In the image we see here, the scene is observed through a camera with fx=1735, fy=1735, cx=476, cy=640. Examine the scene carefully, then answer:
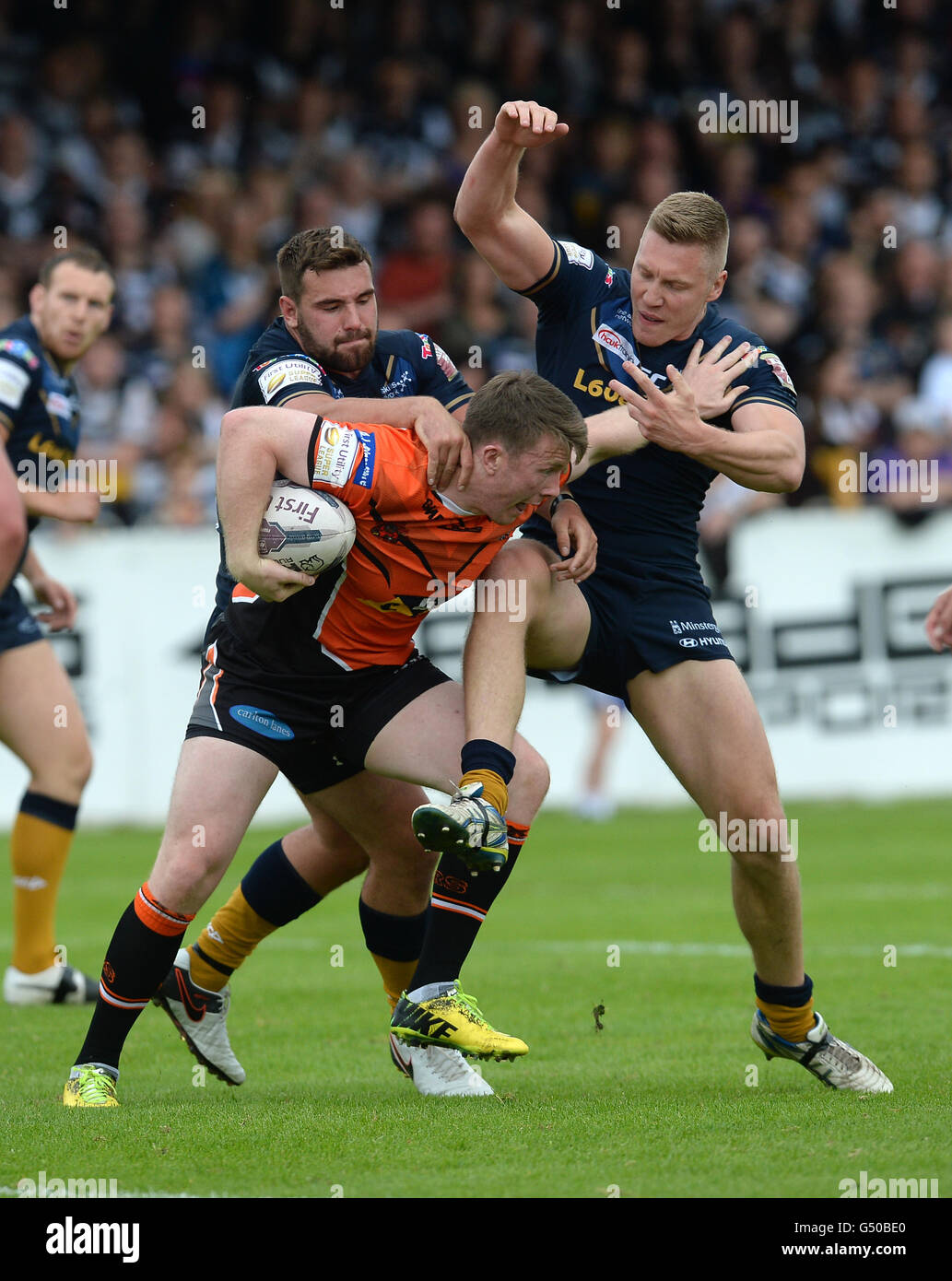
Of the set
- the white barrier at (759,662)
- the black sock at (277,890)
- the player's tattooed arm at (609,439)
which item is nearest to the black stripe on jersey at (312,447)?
the player's tattooed arm at (609,439)

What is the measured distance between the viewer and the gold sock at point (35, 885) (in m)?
7.21

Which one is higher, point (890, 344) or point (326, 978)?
point (890, 344)

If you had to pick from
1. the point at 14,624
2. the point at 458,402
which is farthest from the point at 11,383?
the point at 458,402

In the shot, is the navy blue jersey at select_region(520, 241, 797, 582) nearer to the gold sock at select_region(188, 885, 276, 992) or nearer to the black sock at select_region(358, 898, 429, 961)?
the black sock at select_region(358, 898, 429, 961)

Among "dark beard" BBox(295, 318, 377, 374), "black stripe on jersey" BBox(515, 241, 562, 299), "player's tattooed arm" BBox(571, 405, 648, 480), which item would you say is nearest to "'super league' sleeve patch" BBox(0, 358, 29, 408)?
"dark beard" BBox(295, 318, 377, 374)

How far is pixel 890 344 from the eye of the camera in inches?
603

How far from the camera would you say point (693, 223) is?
16.8 ft

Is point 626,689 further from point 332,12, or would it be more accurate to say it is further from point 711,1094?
point 332,12

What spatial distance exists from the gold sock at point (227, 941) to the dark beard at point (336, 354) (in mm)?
1757

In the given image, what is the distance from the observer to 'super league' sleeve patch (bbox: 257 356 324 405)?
16.6 feet

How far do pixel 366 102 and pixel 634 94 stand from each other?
2.80 meters

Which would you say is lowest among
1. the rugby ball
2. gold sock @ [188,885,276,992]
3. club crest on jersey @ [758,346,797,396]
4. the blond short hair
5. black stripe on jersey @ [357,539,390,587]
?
gold sock @ [188,885,276,992]

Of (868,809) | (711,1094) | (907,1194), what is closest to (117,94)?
(868,809)

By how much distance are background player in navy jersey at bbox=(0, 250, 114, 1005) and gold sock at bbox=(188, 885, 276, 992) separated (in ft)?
5.60
